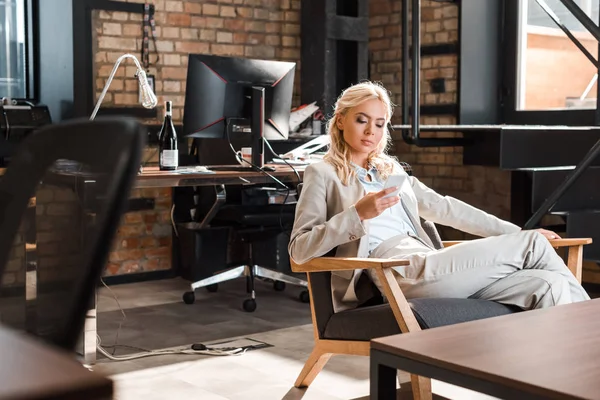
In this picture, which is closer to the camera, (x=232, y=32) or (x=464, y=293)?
(x=464, y=293)

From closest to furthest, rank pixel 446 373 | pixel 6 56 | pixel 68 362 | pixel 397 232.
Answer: pixel 68 362
pixel 446 373
pixel 397 232
pixel 6 56

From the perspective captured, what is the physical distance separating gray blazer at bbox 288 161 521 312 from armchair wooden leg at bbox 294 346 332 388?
206 millimetres

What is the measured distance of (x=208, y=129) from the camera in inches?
171

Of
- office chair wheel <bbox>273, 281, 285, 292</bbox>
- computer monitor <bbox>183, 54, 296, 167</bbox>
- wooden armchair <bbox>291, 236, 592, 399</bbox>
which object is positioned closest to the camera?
wooden armchair <bbox>291, 236, 592, 399</bbox>

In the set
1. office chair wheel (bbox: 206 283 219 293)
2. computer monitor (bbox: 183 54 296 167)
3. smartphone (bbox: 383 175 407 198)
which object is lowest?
office chair wheel (bbox: 206 283 219 293)

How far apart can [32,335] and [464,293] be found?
228 centimetres

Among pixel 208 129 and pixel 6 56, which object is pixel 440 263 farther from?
pixel 6 56

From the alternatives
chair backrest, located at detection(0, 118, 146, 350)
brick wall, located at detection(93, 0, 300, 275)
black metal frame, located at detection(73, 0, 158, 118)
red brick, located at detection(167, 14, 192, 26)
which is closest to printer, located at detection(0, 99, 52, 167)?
black metal frame, located at detection(73, 0, 158, 118)

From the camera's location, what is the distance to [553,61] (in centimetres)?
560

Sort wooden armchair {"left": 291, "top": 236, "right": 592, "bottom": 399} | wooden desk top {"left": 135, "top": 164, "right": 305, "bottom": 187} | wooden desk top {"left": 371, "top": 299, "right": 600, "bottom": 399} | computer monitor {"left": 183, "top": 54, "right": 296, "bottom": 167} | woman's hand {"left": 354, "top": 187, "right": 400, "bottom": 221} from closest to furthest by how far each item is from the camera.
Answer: wooden desk top {"left": 371, "top": 299, "right": 600, "bottom": 399} < wooden armchair {"left": 291, "top": 236, "right": 592, "bottom": 399} < woman's hand {"left": 354, "top": 187, "right": 400, "bottom": 221} < wooden desk top {"left": 135, "top": 164, "right": 305, "bottom": 187} < computer monitor {"left": 183, "top": 54, "right": 296, "bottom": 167}

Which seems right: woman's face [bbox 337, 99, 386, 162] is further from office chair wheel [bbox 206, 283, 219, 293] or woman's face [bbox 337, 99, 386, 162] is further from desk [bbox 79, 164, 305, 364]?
office chair wheel [bbox 206, 283, 219, 293]

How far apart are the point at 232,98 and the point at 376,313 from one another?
1.77 metres

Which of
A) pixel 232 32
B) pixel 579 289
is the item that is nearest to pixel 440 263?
pixel 579 289

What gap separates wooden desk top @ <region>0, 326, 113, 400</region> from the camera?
0.83 m
